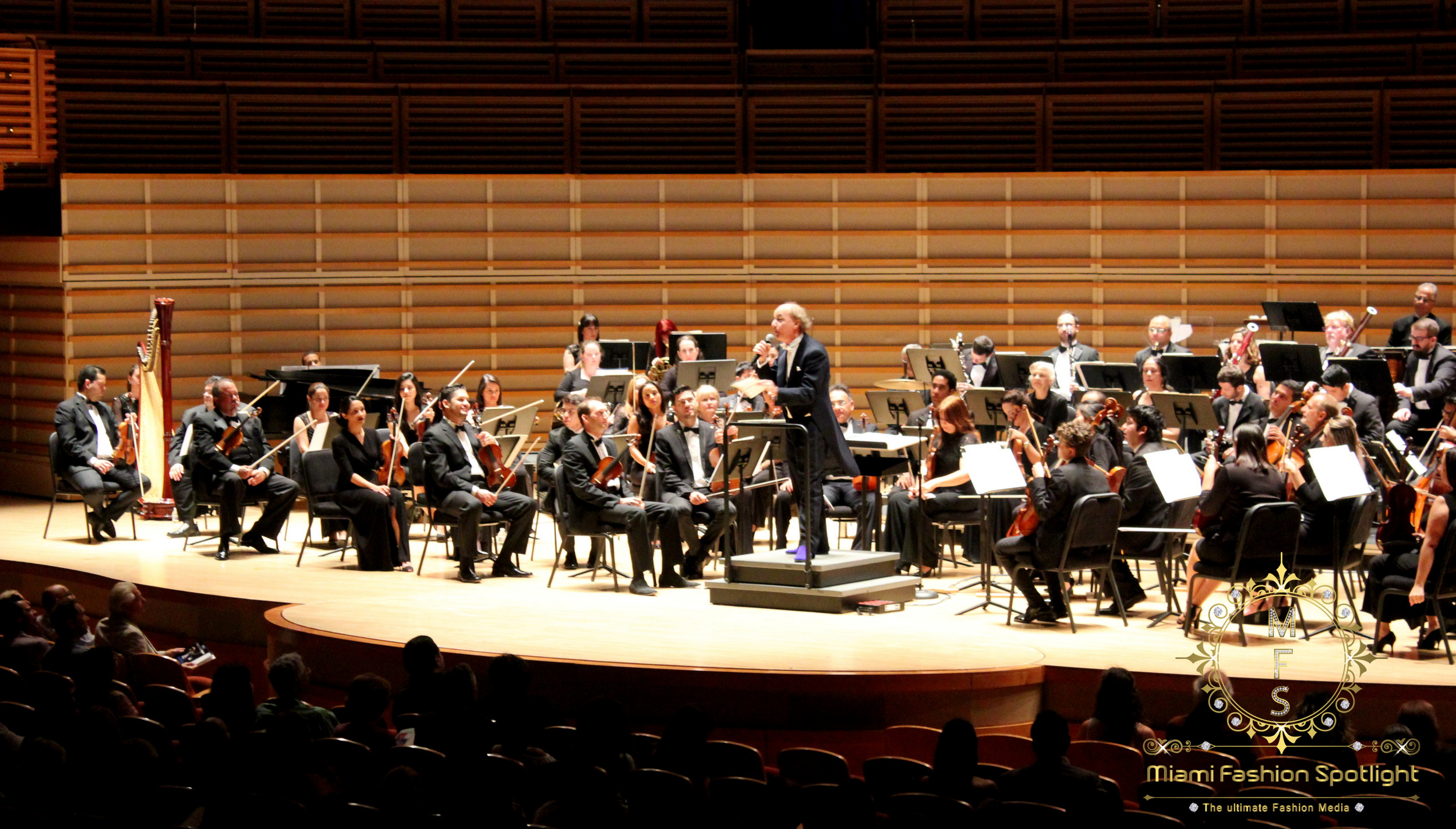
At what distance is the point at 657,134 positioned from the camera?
13.5m

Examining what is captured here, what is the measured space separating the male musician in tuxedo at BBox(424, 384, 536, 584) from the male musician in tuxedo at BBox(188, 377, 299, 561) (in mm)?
1492

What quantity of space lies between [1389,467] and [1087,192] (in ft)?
17.8

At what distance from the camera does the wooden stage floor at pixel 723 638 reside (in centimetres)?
588

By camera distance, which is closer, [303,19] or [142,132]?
[142,132]

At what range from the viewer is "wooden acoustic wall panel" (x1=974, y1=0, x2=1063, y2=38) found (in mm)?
13250

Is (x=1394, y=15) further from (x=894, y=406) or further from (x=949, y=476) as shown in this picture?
(x=949, y=476)

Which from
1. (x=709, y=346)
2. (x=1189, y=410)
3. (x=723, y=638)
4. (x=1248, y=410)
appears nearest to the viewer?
(x=723, y=638)

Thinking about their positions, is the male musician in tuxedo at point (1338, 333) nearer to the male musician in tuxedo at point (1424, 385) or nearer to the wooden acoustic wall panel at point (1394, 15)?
the male musician in tuxedo at point (1424, 385)

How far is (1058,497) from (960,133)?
711 cm

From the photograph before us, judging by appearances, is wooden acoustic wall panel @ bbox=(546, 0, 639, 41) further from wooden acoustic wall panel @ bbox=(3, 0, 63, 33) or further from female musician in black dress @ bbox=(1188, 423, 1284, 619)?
female musician in black dress @ bbox=(1188, 423, 1284, 619)

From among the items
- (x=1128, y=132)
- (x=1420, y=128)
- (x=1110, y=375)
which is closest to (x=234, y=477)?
(x=1110, y=375)

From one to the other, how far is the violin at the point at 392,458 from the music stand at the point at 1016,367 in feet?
14.4

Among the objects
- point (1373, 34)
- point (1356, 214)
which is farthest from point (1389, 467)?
point (1373, 34)

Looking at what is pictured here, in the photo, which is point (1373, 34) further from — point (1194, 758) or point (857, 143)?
point (1194, 758)
